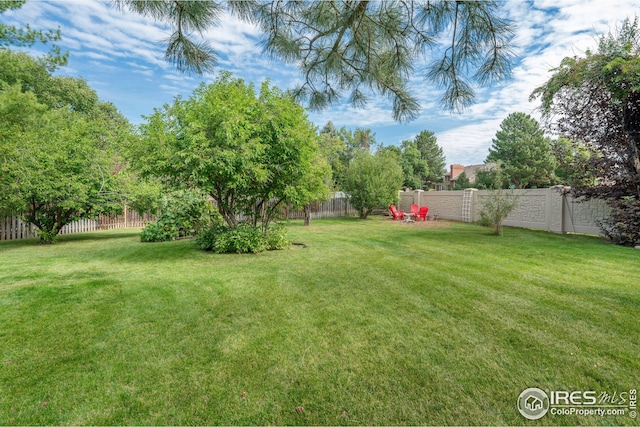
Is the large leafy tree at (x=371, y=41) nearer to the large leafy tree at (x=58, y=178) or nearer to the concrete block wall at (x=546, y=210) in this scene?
the large leafy tree at (x=58, y=178)

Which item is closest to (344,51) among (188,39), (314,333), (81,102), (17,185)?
(188,39)

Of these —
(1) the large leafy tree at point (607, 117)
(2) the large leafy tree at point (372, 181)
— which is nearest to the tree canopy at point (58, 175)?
(2) the large leafy tree at point (372, 181)

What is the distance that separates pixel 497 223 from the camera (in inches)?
335

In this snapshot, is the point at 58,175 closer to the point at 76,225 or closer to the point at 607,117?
the point at 76,225

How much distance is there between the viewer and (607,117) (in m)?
7.11

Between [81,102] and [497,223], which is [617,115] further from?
[81,102]

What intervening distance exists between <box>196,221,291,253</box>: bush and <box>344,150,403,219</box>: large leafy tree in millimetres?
8317

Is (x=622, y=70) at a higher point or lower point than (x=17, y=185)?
higher

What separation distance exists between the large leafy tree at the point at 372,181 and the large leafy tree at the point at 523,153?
18968 millimetres

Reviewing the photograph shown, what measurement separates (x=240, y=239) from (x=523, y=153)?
31041 millimetres

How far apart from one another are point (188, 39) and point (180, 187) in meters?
3.31

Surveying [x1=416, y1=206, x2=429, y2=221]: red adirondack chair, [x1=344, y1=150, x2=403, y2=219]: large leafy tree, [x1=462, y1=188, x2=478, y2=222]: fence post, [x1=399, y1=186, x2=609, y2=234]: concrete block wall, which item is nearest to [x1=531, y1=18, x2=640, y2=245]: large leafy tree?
[x1=399, y1=186, x2=609, y2=234]: concrete block wall

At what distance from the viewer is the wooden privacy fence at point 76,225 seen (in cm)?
820

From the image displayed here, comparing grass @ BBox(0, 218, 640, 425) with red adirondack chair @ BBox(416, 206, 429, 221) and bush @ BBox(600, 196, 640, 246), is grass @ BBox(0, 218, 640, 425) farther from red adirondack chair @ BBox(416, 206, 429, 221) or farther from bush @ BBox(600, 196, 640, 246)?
red adirondack chair @ BBox(416, 206, 429, 221)
